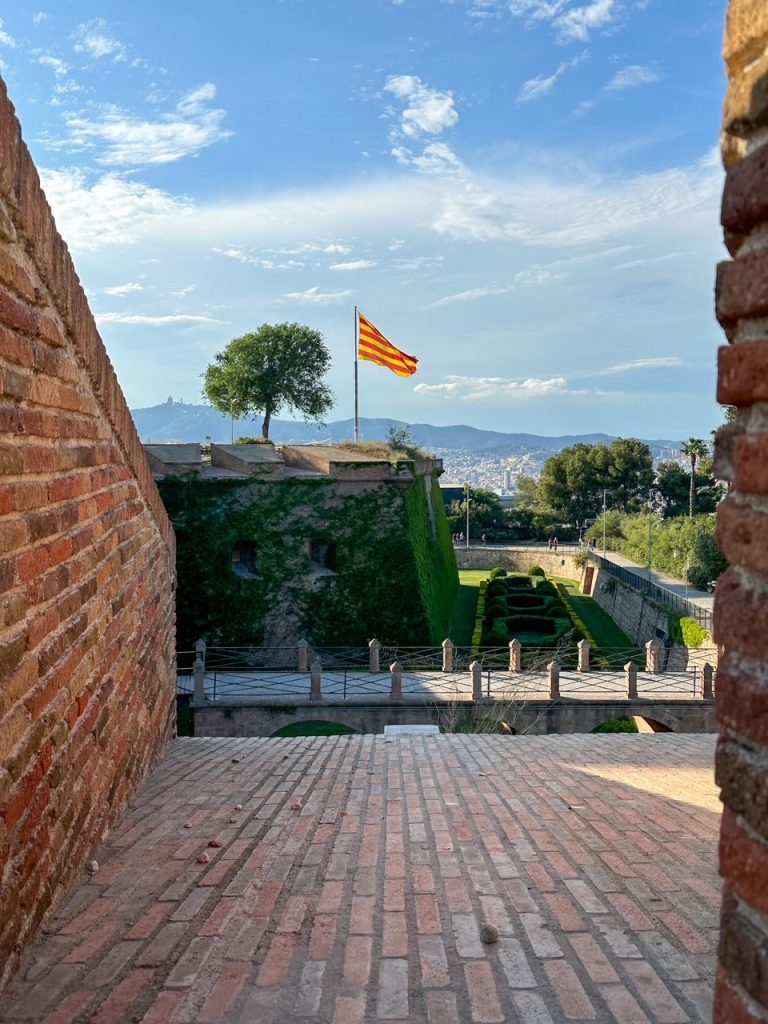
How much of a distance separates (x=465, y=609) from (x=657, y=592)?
741cm

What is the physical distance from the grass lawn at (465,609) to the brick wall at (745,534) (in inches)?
902

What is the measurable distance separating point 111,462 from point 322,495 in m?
18.9

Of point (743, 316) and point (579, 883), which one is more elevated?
point (743, 316)

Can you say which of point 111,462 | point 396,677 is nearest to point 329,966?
point 111,462

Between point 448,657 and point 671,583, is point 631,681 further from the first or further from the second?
point 671,583

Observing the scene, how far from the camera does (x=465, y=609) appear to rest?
31.6 metres

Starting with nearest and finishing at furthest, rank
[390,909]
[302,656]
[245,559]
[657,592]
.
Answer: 1. [390,909]
2. [302,656]
3. [245,559]
4. [657,592]

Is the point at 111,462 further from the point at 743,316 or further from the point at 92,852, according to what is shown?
the point at 743,316

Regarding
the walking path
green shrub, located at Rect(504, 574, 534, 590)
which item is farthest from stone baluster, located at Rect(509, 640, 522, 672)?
green shrub, located at Rect(504, 574, 534, 590)

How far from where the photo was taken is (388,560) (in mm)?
23594

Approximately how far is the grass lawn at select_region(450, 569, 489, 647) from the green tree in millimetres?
11723

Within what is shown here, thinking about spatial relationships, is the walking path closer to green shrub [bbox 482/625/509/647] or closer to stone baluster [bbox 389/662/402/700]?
green shrub [bbox 482/625/509/647]

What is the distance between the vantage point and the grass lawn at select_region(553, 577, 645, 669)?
75.9 feet

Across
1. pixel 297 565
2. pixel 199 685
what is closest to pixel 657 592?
pixel 297 565
